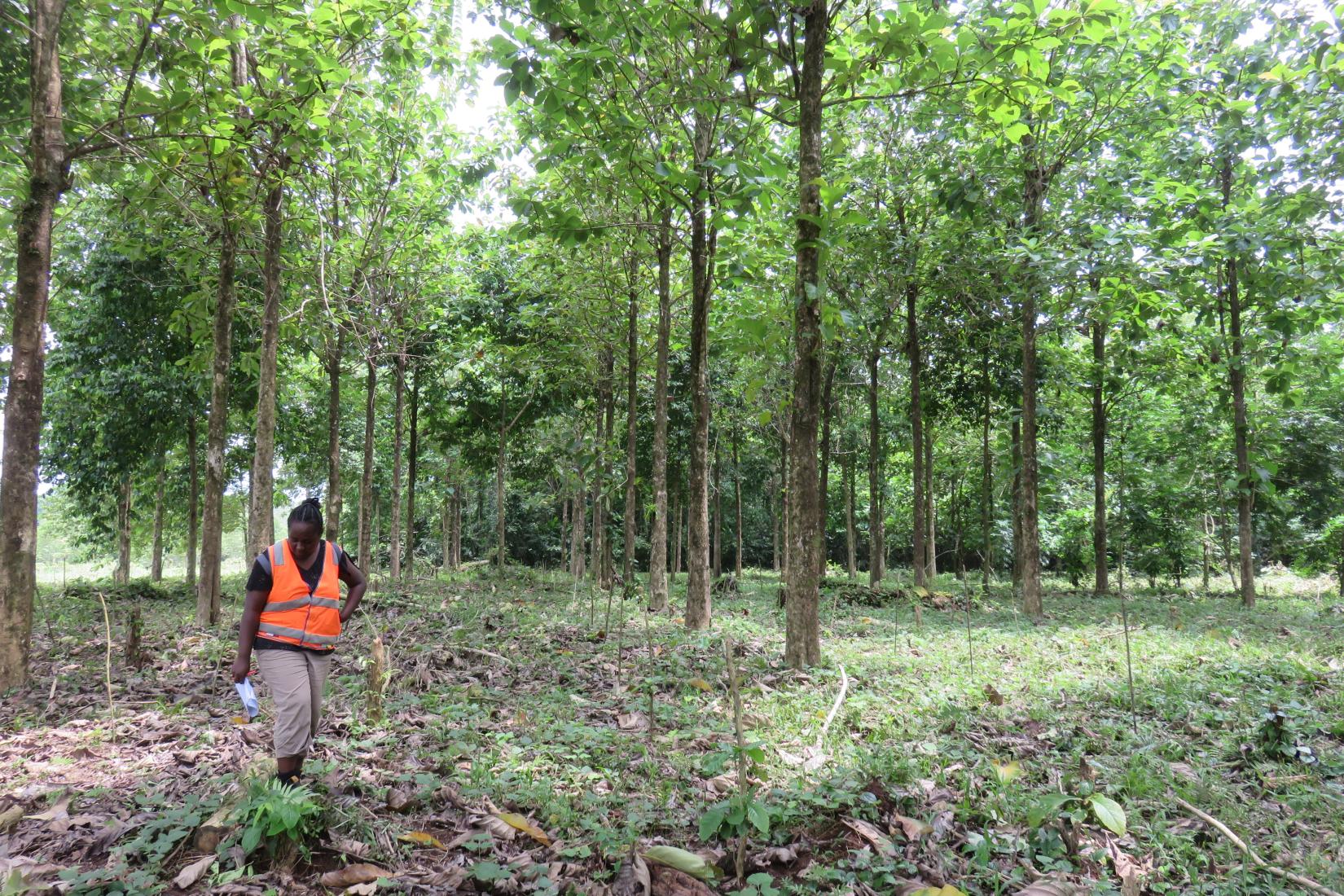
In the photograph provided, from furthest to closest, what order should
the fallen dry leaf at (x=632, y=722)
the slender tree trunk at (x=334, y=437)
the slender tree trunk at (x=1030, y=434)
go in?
the slender tree trunk at (x=334, y=437) → the slender tree trunk at (x=1030, y=434) → the fallen dry leaf at (x=632, y=722)

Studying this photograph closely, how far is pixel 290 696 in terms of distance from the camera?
397 centimetres

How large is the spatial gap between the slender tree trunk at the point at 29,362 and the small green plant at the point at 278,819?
15.5ft

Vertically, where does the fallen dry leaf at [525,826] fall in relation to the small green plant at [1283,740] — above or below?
below

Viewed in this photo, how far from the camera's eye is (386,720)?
552 cm

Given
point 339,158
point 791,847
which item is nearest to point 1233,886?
point 791,847

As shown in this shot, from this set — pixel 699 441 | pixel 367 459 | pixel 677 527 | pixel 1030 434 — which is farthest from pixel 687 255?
pixel 677 527

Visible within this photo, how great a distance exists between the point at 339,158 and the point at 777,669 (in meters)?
8.40

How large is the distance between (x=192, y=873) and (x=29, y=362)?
5.63m

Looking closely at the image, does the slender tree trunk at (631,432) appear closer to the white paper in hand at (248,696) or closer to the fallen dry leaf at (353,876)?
the white paper in hand at (248,696)

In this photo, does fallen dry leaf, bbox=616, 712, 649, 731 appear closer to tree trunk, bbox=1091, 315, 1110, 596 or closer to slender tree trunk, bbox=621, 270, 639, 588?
slender tree trunk, bbox=621, 270, 639, 588

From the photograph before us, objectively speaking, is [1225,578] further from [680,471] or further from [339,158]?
[339,158]

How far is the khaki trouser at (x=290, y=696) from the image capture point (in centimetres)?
395

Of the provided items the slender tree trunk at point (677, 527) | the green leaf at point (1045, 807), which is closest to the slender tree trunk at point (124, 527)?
the slender tree trunk at point (677, 527)

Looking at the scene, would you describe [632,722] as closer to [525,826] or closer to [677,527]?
[525,826]
